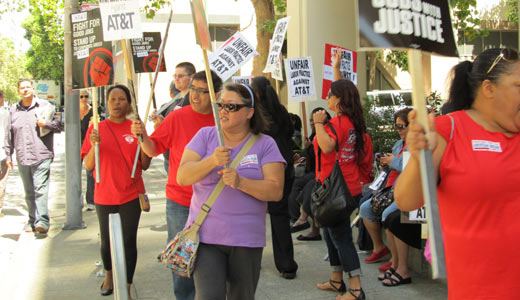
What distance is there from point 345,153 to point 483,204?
109 inches

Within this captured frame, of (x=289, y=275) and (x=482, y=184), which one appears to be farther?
(x=289, y=275)

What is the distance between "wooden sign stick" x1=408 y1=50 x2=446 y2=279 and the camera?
205cm

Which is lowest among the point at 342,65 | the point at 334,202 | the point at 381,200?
the point at 381,200

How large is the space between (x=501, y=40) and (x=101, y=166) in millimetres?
19609

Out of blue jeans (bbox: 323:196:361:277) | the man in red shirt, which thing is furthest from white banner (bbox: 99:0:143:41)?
blue jeans (bbox: 323:196:361:277)

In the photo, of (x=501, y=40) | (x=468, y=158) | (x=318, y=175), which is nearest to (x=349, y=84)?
(x=318, y=175)

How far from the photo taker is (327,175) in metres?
5.04

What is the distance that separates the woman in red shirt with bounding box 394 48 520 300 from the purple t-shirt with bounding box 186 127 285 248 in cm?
111

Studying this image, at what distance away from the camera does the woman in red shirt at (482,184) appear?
228cm

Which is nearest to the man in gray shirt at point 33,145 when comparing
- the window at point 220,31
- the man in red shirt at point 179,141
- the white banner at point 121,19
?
the white banner at point 121,19

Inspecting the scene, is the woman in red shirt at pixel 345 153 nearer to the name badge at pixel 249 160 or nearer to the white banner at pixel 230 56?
the name badge at pixel 249 160

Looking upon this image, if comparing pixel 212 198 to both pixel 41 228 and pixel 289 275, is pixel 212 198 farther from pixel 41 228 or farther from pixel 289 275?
pixel 41 228

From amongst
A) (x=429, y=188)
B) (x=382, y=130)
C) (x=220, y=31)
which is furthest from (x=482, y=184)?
(x=220, y=31)

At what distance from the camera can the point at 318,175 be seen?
5176 millimetres
